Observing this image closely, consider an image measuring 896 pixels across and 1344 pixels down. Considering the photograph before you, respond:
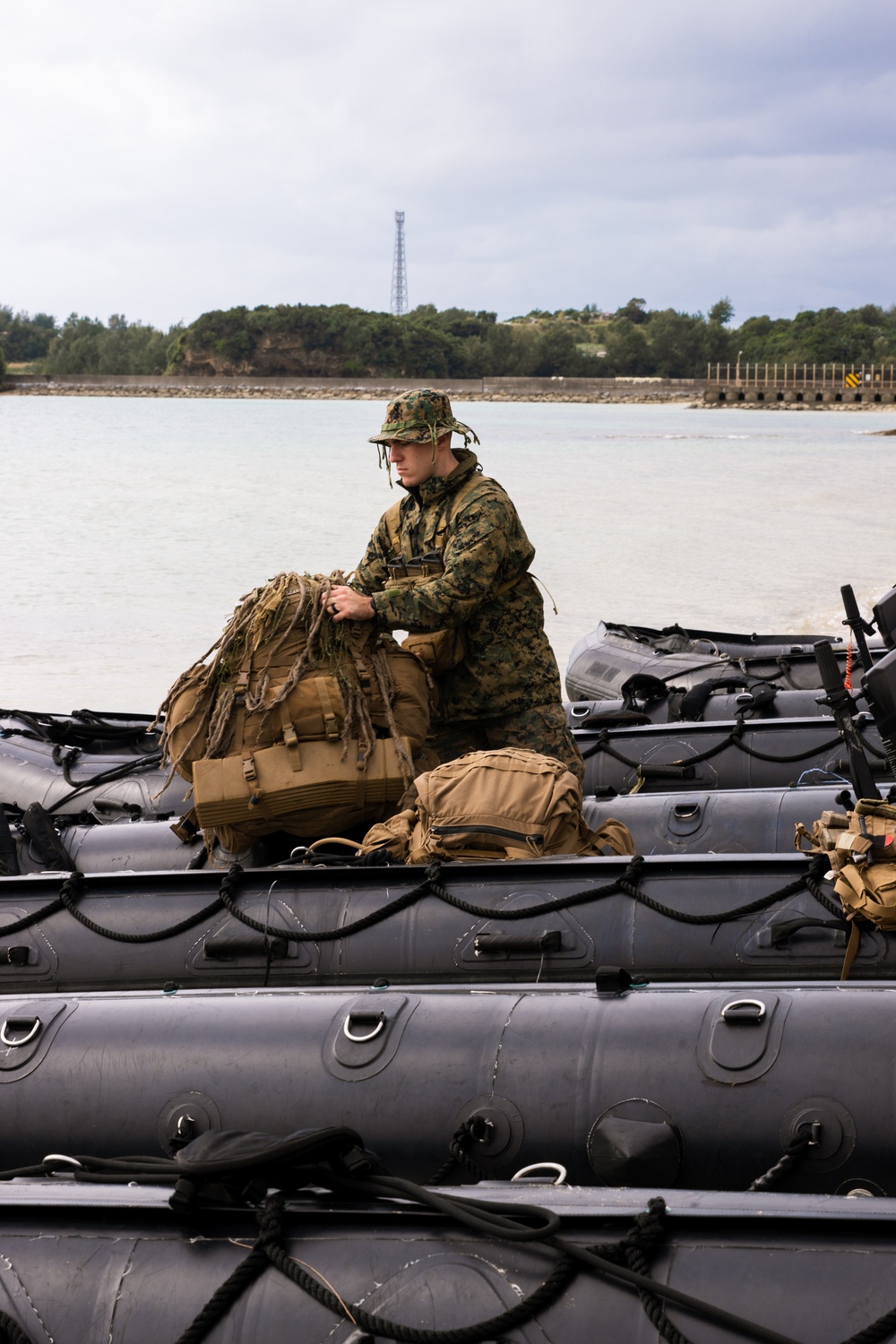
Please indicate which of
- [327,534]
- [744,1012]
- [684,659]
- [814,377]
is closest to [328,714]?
[744,1012]

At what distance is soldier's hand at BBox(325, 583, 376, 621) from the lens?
427cm

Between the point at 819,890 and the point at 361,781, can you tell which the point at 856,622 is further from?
the point at 361,781

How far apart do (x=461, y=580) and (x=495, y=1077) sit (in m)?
1.78

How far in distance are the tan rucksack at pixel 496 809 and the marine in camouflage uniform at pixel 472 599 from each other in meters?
0.60

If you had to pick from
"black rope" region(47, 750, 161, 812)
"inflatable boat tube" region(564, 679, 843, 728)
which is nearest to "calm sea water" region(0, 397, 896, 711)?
"black rope" region(47, 750, 161, 812)

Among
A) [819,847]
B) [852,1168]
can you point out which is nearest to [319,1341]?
[852,1168]

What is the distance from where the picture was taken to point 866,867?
10.7ft

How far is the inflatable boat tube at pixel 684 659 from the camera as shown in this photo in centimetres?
736

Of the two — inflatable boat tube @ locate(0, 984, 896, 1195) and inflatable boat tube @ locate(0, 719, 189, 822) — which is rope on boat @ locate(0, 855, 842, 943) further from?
inflatable boat tube @ locate(0, 719, 189, 822)

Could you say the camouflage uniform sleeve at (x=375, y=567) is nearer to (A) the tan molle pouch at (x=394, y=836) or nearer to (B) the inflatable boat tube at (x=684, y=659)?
(A) the tan molle pouch at (x=394, y=836)

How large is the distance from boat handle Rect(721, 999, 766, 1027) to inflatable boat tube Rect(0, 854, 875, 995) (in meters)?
0.56

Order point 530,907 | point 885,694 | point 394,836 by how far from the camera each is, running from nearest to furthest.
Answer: point 885,694 < point 530,907 < point 394,836

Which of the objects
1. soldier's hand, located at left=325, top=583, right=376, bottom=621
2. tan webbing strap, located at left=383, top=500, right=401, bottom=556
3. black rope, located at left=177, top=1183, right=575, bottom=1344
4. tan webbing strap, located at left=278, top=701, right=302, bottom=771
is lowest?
black rope, located at left=177, top=1183, right=575, bottom=1344

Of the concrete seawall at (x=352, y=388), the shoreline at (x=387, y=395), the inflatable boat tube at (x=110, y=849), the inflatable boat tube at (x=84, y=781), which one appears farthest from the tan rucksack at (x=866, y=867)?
the concrete seawall at (x=352, y=388)
